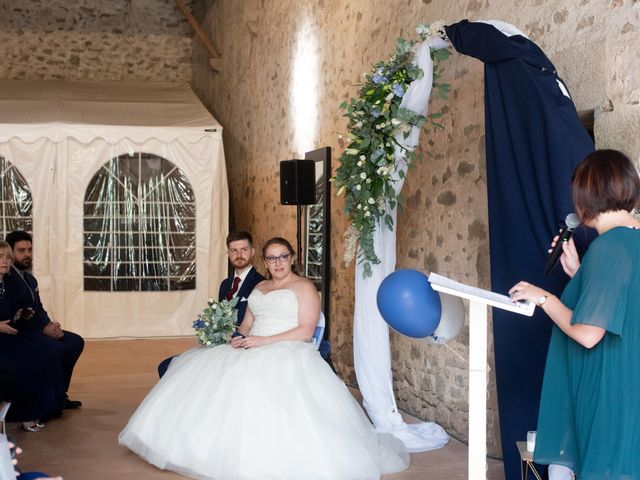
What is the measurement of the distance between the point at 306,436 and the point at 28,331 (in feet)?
8.70

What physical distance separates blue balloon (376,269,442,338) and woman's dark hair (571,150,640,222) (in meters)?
0.58

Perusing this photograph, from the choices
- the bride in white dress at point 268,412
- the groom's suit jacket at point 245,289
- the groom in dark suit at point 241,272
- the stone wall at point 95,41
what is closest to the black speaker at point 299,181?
the groom in dark suit at point 241,272

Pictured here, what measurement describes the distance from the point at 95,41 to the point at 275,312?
32.7 feet

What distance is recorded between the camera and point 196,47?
13.6 meters

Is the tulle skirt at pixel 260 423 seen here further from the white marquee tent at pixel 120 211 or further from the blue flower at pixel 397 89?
the white marquee tent at pixel 120 211

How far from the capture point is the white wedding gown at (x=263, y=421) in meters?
4.25

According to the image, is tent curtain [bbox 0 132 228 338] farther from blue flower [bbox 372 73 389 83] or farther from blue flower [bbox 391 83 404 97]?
blue flower [bbox 391 83 404 97]

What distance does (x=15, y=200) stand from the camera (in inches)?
388

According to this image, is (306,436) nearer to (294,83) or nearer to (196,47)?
(294,83)

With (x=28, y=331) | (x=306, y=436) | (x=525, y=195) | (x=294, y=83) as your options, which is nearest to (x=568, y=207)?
(x=525, y=195)

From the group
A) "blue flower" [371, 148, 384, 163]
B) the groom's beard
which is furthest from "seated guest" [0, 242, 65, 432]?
"blue flower" [371, 148, 384, 163]

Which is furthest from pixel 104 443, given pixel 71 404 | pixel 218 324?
pixel 71 404

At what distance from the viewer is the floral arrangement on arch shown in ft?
15.7

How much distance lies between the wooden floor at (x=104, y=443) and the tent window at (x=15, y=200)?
7.86ft
